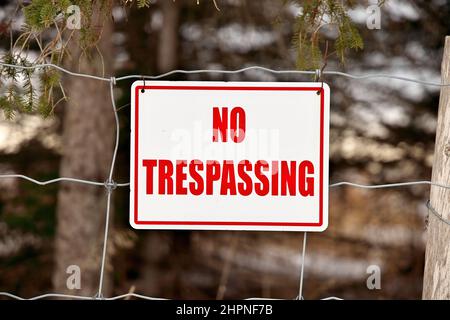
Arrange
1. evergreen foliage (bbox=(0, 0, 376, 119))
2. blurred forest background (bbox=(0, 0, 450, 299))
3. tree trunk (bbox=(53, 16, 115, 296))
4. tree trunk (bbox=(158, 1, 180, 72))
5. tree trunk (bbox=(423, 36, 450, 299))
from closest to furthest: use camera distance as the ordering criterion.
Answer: tree trunk (bbox=(423, 36, 450, 299)) → evergreen foliage (bbox=(0, 0, 376, 119)) → tree trunk (bbox=(53, 16, 115, 296)) → blurred forest background (bbox=(0, 0, 450, 299)) → tree trunk (bbox=(158, 1, 180, 72))

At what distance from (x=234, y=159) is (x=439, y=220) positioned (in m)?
0.64

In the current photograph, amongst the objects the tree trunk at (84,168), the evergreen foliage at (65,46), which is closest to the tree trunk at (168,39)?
the tree trunk at (84,168)

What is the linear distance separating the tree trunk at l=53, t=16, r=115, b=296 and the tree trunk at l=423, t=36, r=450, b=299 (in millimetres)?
4352

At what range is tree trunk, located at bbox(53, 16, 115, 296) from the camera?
6348 millimetres

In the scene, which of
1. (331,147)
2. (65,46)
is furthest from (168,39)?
(65,46)

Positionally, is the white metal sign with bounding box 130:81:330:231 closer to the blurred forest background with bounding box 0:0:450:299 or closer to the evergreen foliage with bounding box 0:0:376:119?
the evergreen foliage with bounding box 0:0:376:119

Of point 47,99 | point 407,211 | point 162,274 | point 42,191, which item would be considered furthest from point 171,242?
point 47,99

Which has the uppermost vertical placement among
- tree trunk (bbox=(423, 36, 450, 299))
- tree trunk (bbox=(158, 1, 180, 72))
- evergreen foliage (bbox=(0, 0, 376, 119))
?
tree trunk (bbox=(158, 1, 180, 72))

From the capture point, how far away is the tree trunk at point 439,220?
2.24m

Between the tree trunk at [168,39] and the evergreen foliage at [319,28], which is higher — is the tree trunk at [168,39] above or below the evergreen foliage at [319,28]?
above

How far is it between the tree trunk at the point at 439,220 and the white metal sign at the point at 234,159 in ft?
1.12

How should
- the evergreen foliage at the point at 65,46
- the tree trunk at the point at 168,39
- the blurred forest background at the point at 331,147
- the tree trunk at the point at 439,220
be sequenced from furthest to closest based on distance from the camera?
1. the tree trunk at the point at 168,39
2. the blurred forest background at the point at 331,147
3. the evergreen foliage at the point at 65,46
4. the tree trunk at the point at 439,220

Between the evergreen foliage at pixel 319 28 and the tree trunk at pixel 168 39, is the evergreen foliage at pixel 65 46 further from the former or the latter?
the tree trunk at pixel 168 39

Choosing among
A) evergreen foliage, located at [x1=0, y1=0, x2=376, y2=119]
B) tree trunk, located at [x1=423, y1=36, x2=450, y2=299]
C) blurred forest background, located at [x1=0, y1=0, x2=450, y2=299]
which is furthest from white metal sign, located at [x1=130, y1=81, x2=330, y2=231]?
blurred forest background, located at [x1=0, y1=0, x2=450, y2=299]
